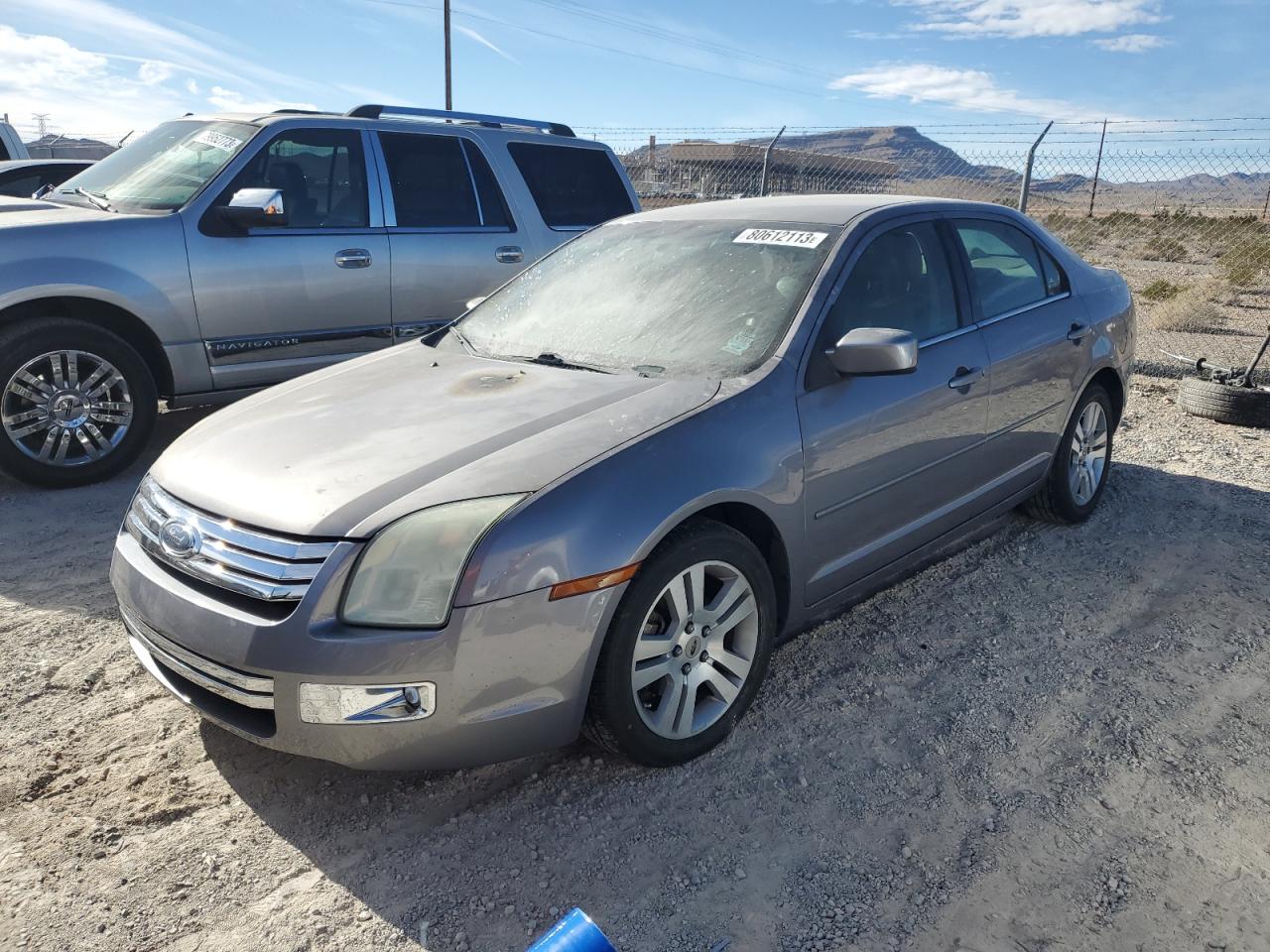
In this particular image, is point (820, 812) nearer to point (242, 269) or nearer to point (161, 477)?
point (161, 477)

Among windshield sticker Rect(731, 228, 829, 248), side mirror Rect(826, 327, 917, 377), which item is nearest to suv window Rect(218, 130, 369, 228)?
windshield sticker Rect(731, 228, 829, 248)

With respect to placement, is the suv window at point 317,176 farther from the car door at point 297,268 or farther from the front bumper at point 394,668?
the front bumper at point 394,668

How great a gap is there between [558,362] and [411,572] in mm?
1239

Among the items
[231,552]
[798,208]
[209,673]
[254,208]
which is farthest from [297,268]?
[209,673]

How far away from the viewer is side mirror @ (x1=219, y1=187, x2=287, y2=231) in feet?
17.0

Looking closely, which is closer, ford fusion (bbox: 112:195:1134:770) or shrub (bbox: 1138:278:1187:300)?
ford fusion (bbox: 112:195:1134:770)

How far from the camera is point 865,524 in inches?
133

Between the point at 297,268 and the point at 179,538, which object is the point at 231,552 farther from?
the point at 297,268

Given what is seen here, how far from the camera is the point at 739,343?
3236 millimetres

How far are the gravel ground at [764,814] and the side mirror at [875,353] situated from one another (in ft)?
3.64

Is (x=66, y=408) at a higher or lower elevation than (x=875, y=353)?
lower

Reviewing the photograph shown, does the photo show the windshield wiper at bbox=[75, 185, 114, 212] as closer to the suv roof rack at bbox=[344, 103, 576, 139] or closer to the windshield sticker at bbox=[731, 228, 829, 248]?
the suv roof rack at bbox=[344, 103, 576, 139]

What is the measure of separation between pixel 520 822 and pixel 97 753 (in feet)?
4.40

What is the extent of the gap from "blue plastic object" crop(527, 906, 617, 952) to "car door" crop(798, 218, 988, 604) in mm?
1909
